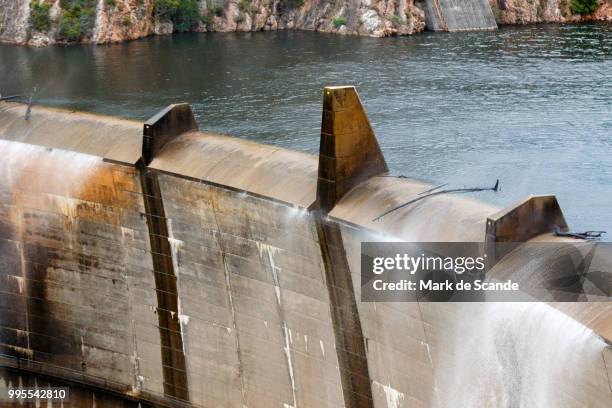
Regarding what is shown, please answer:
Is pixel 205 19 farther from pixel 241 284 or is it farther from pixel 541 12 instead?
pixel 241 284

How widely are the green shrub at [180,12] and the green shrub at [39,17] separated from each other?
334 inches

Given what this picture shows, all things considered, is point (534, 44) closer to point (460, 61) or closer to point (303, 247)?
point (460, 61)

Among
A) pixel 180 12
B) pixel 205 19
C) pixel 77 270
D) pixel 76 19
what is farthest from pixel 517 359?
pixel 205 19

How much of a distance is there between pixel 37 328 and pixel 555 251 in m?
14.7

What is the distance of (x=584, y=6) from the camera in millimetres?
66688

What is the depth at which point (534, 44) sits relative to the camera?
56312 millimetres

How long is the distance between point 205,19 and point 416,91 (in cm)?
3210

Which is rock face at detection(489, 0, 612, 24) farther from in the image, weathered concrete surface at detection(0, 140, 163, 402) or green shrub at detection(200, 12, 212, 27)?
weathered concrete surface at detection(0, 140, 163, 402)

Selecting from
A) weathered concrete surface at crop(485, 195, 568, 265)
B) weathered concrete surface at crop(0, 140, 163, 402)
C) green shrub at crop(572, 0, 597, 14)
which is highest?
weathered concrete surface at crop(485, 195, 568, 265)

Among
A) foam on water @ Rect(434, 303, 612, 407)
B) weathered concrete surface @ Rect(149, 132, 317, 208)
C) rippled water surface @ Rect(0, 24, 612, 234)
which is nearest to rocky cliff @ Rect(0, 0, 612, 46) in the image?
rippled water surface @ Rect(0, 24, 612, 234)

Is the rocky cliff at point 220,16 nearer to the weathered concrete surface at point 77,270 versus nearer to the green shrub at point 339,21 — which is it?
the green shrub at point 339,21
